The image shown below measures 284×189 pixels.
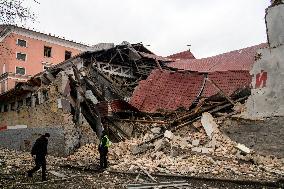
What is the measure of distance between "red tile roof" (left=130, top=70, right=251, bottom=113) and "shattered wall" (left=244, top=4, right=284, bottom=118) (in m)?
14.3

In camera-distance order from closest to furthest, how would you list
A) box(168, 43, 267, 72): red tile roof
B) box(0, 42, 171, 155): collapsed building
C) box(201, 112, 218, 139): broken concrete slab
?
1. box(201, 112, 218, 139): broken concrete slab
2. box(0, 42, 171, 155): collapsed building
3. box(168, 43, 267, 72): red tile roof

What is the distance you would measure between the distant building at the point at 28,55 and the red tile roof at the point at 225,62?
2401 centimetres

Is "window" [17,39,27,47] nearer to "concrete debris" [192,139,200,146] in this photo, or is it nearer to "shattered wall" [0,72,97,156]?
"shattered wall" [0,72,97,156]

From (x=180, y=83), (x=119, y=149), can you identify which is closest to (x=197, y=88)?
(x=180, y=83)

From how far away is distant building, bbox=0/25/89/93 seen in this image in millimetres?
39188

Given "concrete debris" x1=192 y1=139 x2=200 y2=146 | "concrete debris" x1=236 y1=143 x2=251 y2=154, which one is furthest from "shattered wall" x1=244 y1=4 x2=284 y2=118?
"concrete debris" x1=192 y1=139 x2=200 y2=146

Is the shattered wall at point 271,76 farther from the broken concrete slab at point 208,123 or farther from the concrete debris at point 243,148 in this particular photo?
the broken concrete slab at point 208,123

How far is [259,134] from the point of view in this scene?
13.0m

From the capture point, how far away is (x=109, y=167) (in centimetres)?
1277

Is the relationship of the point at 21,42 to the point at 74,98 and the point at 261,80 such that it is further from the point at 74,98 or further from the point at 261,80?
the point at 261,80

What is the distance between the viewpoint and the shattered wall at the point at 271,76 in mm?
2137

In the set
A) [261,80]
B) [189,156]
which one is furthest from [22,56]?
[261,80]

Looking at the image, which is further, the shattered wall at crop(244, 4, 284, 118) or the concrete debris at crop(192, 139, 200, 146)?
the concrete debris at crop(192, 139, 200, 146)

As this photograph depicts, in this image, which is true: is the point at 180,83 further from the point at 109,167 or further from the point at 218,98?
the point at 109,167
